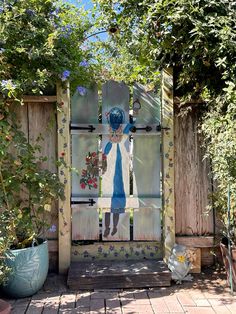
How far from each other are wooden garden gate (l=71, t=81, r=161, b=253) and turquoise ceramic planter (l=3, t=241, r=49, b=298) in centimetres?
61

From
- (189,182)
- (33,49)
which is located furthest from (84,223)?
(33,49)

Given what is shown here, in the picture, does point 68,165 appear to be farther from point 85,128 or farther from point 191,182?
point 191,182

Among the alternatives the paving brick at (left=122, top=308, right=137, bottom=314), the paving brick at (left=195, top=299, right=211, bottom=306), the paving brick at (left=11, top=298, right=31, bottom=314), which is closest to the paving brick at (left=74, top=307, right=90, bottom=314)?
the paving brick at (left=122, top=308, right=137, bottom=314)

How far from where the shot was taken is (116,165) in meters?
3.63

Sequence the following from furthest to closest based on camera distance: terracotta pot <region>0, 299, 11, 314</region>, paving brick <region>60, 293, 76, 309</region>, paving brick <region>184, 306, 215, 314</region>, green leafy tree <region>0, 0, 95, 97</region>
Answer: green leafy tree <region>0, 0, 95, 97</region>, paving brick <region>60, 293, 76, 309</region>, paving brick <region>184, 306, 215, 314</region>, terracotta pot <region>0, 299, 11, 314</region>

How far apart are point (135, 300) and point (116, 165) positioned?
124cm

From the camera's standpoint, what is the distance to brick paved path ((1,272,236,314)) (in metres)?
2.80

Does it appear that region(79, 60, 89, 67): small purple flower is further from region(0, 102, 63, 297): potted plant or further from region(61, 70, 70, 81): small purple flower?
region(0, 102, 63, 297): potted plant

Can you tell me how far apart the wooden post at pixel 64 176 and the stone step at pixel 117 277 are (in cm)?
15

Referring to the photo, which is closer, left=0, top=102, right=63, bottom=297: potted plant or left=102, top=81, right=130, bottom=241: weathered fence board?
left=0, top=102, right=63, bottom=297: potted plant

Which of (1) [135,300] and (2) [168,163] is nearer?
(1) [135,300]

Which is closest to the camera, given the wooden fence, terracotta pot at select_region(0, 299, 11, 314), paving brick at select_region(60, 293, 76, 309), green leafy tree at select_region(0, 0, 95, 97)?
terracotta pot at select_region(0, 299, 11, 314)

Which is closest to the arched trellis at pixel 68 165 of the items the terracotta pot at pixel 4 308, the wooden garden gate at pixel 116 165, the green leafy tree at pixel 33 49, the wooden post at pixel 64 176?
the wooden post at pixel 64 176

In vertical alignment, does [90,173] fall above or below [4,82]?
below
